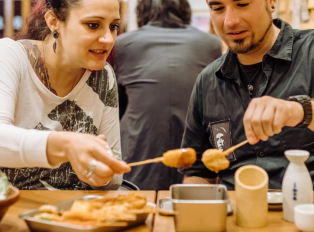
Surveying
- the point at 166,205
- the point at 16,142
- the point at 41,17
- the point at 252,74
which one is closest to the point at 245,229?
the point at 166,205

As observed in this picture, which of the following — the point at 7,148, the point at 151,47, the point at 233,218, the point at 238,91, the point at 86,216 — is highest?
the point at 151,47

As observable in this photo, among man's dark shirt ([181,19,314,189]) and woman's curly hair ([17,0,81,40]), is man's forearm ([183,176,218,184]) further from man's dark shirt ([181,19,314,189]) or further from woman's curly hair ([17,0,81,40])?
woman's curly hair ([17,0,81,40])

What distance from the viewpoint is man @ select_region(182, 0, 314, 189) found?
1.88 m

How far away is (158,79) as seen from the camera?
285 cm

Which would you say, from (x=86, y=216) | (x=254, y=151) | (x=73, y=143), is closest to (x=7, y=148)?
(x=73, y=143)

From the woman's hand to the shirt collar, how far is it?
1032 millimetres

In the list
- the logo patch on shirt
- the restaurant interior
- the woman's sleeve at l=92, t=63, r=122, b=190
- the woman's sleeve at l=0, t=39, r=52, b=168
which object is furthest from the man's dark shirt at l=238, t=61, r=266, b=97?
the woman's sleeve at l=0, t=39, r=52, b=168

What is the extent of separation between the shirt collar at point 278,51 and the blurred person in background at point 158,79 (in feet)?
2.51

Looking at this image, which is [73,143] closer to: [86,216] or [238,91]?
[86,216]

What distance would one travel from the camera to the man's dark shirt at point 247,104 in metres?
1.87

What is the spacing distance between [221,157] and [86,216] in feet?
2.10

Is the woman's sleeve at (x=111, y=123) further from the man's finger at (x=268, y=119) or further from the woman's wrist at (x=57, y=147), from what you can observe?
the man's finger at (x=268, y=119)

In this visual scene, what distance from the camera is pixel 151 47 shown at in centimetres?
290

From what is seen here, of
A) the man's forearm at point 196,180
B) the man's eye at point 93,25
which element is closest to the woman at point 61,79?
the man's eye at point 93,25
